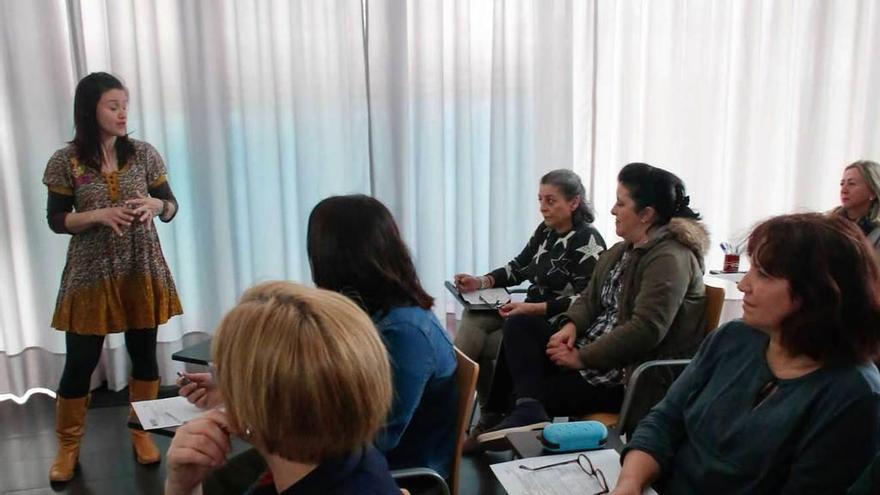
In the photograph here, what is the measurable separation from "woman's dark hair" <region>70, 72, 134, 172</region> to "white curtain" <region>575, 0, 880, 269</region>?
7.61 feet

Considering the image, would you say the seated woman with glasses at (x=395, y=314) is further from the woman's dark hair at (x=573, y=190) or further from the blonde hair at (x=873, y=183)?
the blonde hair at (x=873, y=183)

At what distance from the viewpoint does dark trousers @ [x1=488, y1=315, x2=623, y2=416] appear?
216 centimetres

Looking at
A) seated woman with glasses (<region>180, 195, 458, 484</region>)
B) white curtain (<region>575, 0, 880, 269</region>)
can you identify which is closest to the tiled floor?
seated woman with glasses (<region>180, 195, 458, 484</region>)

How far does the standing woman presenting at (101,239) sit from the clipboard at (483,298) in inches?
45.3

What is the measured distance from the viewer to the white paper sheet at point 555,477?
1305 millimetres

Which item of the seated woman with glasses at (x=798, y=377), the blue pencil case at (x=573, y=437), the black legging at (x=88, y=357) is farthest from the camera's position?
the black legging at (x=88, y=357)

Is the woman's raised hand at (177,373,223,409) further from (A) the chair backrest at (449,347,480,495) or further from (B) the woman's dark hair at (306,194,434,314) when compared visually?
(A) the chair backrest at (449,347,480,495)

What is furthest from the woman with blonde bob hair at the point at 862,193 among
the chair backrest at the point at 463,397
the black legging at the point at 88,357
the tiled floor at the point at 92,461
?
the black legging at the point at 88,357

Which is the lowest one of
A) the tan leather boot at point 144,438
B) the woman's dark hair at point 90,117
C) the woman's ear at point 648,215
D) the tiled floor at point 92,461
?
the tiled floor at point 92,461

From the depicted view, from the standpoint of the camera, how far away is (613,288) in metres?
2.37

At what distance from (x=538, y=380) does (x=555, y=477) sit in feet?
3.26

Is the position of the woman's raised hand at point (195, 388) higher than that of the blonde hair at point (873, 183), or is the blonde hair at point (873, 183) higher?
the blonde hair at point (873, 183)

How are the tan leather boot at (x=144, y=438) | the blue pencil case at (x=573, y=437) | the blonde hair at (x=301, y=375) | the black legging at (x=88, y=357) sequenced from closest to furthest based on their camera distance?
1. the blonde hair at (x=301, y=375)
2. the blue pencil case at (x=573, y=437)
3. the black legging at (x=88, y=357)
4. the tan leather boot at (x=144, y=438)

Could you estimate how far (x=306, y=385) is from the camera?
2.84 feet
